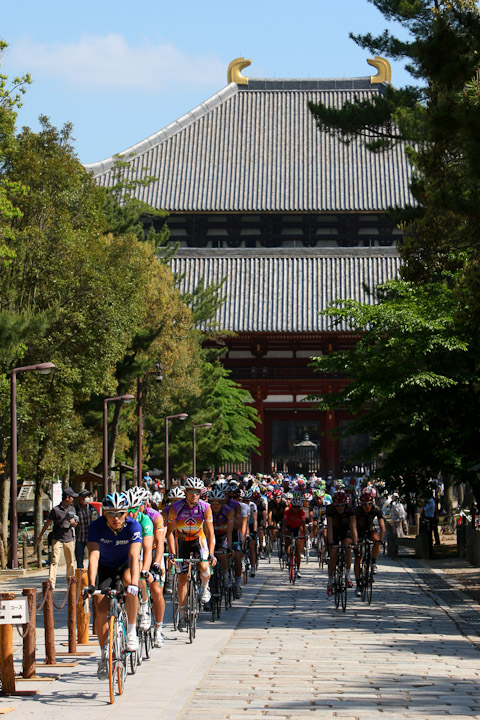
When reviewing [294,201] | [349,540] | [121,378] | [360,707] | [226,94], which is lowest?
[360,707]

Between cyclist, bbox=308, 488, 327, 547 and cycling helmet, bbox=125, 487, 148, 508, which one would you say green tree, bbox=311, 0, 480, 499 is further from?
cycling helmet, bbox=125, 487, 148, 508

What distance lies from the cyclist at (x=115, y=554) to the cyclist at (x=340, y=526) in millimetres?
6371

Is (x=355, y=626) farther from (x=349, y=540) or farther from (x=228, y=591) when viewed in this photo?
(x=228, y=591)

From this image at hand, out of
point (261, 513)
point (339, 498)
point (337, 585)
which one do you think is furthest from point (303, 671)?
point (261, 513)

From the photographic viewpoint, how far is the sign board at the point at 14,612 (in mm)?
9625

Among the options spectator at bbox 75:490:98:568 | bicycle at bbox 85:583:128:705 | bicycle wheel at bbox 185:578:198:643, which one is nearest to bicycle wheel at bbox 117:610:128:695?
bicycle at bbox 85:583:128:705

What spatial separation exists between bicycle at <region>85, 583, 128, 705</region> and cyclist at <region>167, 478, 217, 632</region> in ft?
10.3

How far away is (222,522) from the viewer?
15969 mm

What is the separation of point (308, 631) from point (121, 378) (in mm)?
20681

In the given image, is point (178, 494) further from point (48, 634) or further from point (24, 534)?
point (24, 534)

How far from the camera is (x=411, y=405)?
22688mm

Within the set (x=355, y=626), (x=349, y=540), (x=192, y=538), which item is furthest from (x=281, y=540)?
(x=192, y=538)

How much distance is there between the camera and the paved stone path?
29.0 ft

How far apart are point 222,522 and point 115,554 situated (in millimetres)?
6083
